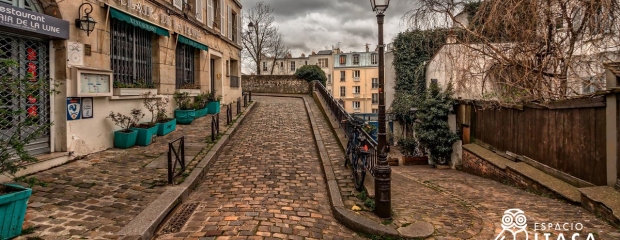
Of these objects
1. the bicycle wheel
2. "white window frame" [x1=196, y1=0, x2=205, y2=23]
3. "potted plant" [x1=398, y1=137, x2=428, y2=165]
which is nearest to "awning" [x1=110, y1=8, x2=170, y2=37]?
"white window frame" [x1=196, y1=0, x2=205, y2=23]

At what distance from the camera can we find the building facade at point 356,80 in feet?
148

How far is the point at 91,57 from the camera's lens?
23.9 feet

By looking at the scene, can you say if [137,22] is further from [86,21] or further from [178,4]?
[178,4]

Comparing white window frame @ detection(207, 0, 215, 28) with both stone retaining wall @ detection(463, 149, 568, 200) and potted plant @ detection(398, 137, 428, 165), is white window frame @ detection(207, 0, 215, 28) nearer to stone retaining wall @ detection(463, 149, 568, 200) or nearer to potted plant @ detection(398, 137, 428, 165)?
potted plant @ detection(398, 137, 428, 165)

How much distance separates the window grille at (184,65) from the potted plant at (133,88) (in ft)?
7.91

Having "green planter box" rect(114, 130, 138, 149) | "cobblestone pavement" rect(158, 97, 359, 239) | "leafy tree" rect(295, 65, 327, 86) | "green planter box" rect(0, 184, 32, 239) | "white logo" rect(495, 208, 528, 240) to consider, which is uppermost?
"leafy tree" rect(295, 65, 327, 86)

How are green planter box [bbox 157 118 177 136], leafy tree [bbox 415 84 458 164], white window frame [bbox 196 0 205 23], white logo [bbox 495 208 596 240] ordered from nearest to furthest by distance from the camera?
white logo [bbox 495 208 596 240] < green planter box [bbox 157 118 177 136] < leafy tree [bbox 415 84 458 164] < white window frame [bbox 196 0 205 23]

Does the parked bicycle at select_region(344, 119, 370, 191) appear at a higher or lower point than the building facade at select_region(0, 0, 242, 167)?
lower

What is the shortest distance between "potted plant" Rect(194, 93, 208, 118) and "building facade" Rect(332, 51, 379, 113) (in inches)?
Answer: 1285

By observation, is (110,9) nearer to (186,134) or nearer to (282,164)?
(186,134)

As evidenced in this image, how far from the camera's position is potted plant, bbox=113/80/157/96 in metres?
8.19

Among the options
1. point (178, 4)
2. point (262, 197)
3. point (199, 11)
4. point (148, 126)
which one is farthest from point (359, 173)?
point (199, 11)

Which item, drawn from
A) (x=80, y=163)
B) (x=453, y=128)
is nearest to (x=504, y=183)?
(x=453, y=128)

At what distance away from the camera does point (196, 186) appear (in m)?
6.00
